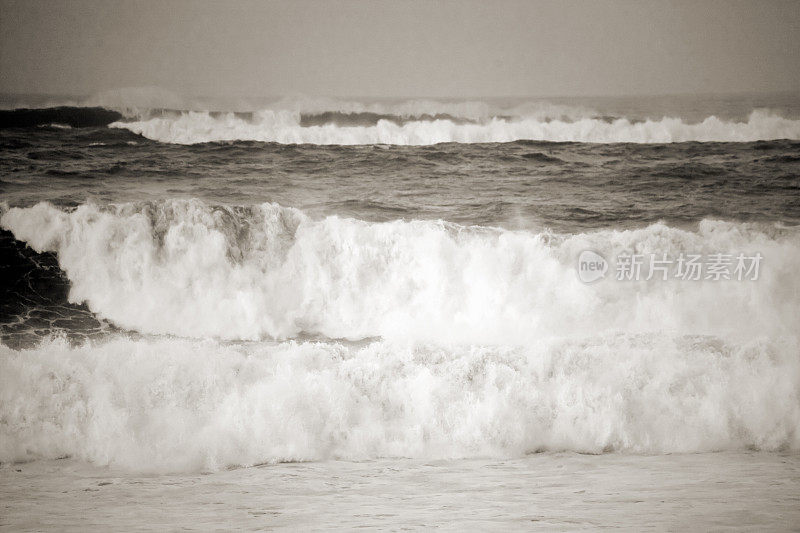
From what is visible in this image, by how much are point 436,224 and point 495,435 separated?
1.07 meters

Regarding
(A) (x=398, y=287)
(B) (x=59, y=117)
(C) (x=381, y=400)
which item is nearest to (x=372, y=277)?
(A) (x=398, y=287)

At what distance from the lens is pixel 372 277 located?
296cm

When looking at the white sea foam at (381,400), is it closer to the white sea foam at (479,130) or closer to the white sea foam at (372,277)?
the white sea foam at (372,277)

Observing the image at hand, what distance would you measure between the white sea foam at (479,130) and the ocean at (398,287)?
0.04 ft

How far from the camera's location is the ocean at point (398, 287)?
8.08ft

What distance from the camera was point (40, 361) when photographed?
8.75ft

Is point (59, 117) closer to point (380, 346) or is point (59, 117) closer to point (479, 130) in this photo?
point (380, 346)

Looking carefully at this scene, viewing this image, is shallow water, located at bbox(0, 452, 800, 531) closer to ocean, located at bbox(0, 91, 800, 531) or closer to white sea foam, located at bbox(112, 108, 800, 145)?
ocean, located at bbox(0, 91, 800, 531)

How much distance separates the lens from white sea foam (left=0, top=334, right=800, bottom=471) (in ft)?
8.00

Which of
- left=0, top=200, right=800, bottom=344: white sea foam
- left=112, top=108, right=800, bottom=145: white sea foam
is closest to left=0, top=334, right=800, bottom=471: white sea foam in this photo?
left=0, top=200, right=800, bottom=344: white sea foam

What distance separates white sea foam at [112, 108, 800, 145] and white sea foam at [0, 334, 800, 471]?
3.53 ft

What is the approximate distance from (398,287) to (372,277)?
14 cm

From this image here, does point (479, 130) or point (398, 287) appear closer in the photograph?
point (398, 287)

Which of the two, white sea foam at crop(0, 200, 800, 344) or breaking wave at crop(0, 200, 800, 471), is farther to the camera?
white sea foam at crop(0, 200, 800, 344)
